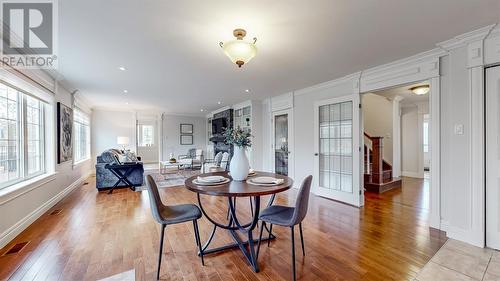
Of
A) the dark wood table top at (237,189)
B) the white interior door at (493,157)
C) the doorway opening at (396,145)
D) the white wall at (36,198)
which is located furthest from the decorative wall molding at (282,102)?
the white wall at (36,198)

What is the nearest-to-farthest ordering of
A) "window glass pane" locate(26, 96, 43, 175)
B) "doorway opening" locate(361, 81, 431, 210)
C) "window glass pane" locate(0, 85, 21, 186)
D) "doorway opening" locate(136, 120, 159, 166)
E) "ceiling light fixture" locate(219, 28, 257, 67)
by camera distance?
"ceiling light fixture" locate(219, 28, 257, 67), "window glass pane" locate(0, 85, 21, 186), "window glass pane" locate(26, 96, 43, 175), "doorway opening" locate(361, 81, 431, 210), "doorway opening" locate(136, 120, 159, 166)

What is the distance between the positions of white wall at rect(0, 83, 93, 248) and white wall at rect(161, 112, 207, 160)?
411 centimetres

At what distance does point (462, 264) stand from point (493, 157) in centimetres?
123

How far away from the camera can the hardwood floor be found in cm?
192

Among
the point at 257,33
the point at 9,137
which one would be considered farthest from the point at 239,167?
the point at 9,137

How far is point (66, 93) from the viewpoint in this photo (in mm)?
4797

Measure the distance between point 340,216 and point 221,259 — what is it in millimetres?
2104

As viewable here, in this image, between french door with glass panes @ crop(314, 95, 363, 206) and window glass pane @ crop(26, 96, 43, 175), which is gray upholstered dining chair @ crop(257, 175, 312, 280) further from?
window glass pane @ crop(26, 96, 43, 175)

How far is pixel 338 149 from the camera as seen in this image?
14.0ft

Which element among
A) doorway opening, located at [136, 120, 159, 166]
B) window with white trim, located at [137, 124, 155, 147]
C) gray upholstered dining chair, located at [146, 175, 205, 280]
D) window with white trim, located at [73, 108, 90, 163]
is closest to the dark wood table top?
gray upholstered dining chair, located at [146, 175, 205, 280]

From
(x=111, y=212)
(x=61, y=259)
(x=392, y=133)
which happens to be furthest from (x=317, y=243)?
(x=392, y=133)

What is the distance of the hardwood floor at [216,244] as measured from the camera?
6.29 ft

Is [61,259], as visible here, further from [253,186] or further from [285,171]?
[285,171]

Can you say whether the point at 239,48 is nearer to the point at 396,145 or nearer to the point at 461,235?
the point at 461,235
